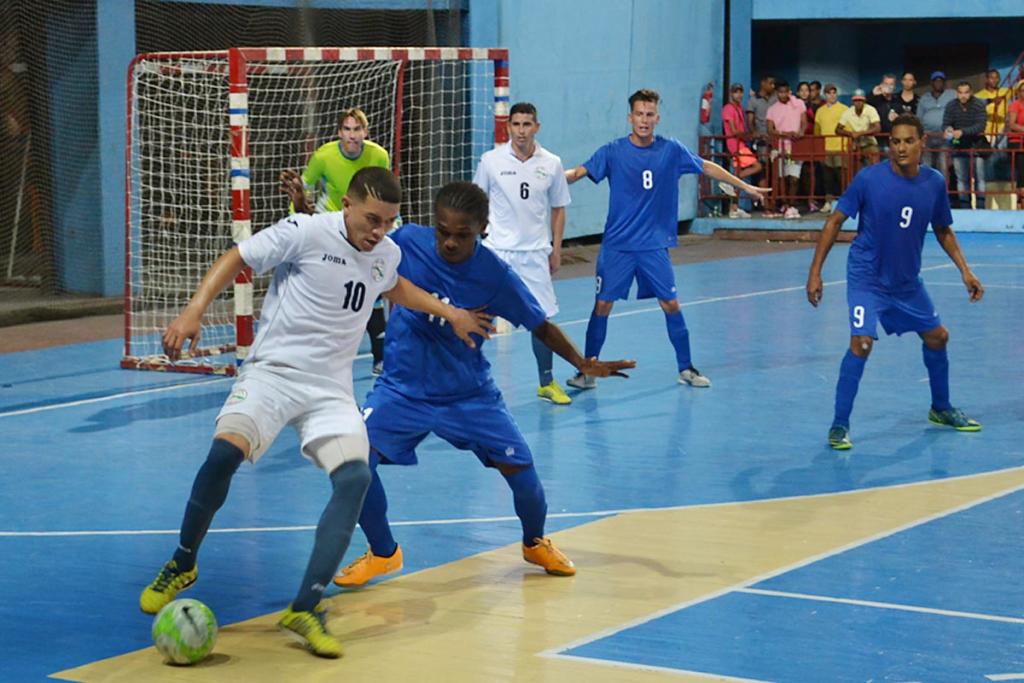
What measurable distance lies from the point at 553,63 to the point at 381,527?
1894 cm

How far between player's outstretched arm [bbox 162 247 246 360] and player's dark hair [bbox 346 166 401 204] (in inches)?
23.8

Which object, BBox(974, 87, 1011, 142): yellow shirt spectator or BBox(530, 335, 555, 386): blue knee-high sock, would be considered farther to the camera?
BBox(974, 87, 1011, 142): yellow shirt spectator

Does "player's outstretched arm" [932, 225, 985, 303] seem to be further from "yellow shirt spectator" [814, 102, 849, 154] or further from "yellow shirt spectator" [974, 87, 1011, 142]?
"yellow shirt spectator" [814, 102, 849, 154]

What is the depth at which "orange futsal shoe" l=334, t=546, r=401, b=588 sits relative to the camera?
8.17m

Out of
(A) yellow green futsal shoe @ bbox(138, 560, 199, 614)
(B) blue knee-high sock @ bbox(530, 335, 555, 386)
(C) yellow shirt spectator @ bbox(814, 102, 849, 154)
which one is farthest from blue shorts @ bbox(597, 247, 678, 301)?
(C) yellow shirt spectator @ bbox(814, 102, 849, 154)

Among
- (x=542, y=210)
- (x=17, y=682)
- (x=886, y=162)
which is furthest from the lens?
(x=542, y=210)

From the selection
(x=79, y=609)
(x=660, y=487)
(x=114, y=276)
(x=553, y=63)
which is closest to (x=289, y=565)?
(x=79, y=609)

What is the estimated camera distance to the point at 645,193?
14.4 m

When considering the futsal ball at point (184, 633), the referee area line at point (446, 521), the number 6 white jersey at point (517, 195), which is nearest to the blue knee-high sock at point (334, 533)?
the futsal ball at point (184, 633)

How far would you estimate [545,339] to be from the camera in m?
8.06

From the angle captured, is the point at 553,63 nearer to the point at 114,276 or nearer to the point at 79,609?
the point at 114,276

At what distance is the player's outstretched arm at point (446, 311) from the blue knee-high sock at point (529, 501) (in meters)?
0.86

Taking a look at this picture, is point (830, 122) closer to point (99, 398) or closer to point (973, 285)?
point (973, 285)

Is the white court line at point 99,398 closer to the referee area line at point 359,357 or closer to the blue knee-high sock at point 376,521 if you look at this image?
the referee area line at point 359,357
